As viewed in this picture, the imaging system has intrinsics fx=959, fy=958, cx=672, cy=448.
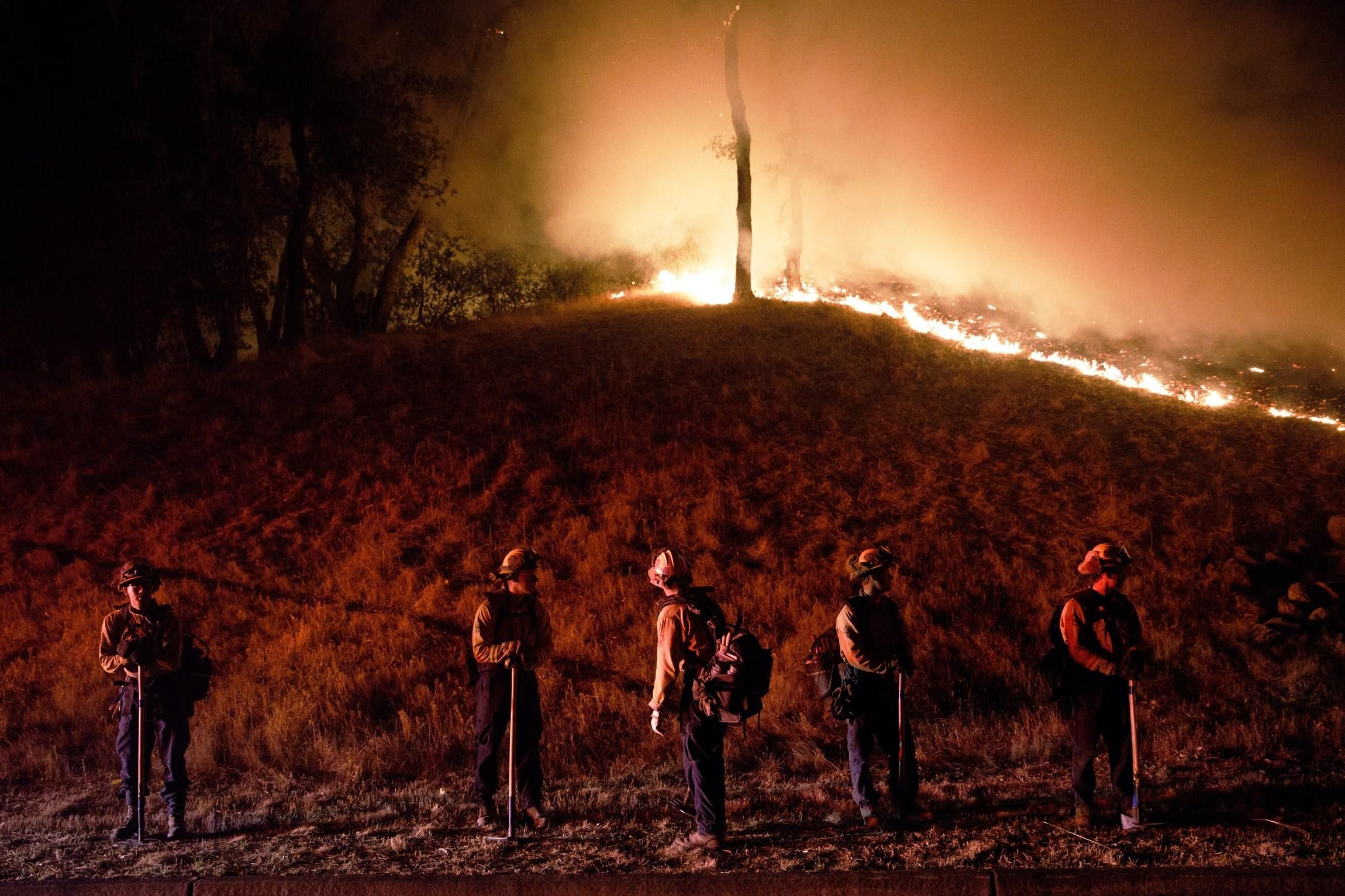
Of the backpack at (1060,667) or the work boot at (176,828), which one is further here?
the work boot at (176,828)

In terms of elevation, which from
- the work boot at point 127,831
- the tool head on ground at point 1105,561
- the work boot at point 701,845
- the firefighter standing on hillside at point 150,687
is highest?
the tool head on ground at point 1105,561

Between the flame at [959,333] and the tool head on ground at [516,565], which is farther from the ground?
the flame at [959,333]

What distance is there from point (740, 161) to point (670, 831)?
69.7ft

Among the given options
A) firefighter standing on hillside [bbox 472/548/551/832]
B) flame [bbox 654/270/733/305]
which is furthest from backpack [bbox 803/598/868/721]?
flame [bbox 654/270/733/305]

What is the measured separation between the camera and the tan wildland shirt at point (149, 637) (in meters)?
6.11

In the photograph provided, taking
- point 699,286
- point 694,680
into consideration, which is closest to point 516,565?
point 694,680

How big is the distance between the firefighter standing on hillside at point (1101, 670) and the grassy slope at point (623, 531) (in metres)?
0.75

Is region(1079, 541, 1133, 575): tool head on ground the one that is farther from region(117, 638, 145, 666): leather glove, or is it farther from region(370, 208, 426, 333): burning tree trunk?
region(370, 208, 426, 333): burning tree trunk

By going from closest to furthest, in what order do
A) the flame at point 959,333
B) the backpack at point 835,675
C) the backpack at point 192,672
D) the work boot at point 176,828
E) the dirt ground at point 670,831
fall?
the dirt ground at point 670,831
the backpack at point 835,675
the work boot at point 176,828
the backpack at point 192,672
the flame at point 959,333

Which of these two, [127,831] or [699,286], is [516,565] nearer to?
[127,831]

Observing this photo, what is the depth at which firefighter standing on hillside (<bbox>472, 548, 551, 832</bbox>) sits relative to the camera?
19.7 feet

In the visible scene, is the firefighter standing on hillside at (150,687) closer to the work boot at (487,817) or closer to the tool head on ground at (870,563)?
the work boot at (487,817)

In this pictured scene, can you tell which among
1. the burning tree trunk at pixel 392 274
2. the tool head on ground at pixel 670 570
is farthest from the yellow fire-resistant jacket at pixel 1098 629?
the burning tree trunk at pixel 392 274

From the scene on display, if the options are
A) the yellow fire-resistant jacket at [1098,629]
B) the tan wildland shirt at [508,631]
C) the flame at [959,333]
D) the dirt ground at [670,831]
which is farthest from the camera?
the flame at [959,333]
